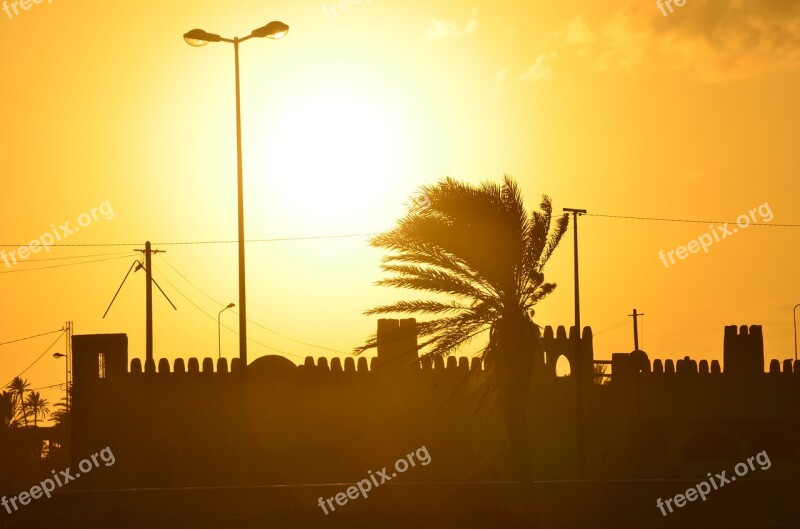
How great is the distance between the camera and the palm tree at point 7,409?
84.9 meters

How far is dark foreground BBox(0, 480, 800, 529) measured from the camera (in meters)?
20.5

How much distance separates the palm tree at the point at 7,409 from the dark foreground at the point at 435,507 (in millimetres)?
66039

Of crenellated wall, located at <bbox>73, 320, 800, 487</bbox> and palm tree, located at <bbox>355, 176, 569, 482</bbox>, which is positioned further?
crenellated wall, located at <bbox>73, 320, 800, 487</bbox>

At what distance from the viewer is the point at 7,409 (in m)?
86.6

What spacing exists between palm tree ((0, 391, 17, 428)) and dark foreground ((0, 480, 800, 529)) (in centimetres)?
6604

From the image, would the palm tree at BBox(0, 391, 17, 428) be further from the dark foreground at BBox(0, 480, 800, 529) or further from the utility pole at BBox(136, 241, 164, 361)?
the dark foreground at BBox(0, 480, 800, 529)

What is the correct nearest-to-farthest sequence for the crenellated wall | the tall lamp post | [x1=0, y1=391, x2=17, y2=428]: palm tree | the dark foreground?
the dark foreground, the tall lamp post, the crenellated wall, [x1=0, y1=391, x2=17, y2=428]: palm tree

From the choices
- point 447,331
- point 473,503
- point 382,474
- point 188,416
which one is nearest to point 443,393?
point 382,474

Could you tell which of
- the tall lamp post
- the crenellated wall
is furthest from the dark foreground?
the crenellated wall

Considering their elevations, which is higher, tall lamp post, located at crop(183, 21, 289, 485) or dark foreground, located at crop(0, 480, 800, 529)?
tall lamp post, located at crop(183, 21, 289, 485)

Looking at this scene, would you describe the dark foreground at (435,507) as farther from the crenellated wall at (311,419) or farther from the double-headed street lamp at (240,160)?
the crenellated wall at (311,419)

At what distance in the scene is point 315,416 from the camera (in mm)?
37031

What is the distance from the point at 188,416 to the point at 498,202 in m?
15.2

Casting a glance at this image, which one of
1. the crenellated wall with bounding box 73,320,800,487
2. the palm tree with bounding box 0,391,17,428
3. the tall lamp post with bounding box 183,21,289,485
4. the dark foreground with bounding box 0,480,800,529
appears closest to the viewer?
the dark foreground with bounding box 0,480,800,529
